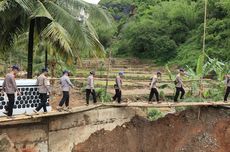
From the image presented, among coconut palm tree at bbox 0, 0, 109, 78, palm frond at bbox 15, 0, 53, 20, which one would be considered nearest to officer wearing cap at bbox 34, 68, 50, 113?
coconut palm tree at bbox 0, 0, 109, 78

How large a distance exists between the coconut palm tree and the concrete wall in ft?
7.44

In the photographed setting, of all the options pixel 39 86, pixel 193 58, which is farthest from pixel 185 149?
pixel 193 58

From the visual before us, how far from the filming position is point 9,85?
11539 millimetres

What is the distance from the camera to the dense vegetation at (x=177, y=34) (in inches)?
1350

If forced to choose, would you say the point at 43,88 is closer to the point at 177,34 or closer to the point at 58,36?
the point at 58,36

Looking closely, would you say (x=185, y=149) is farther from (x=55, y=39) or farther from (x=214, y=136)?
(x=55, y=39)

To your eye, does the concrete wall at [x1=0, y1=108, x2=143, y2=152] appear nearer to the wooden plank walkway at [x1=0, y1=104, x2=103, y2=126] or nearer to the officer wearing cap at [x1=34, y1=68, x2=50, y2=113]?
the wooden plank walkway at [x1=0, y1=104, x2=103, y2=126]

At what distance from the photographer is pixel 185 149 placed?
53.7 ft

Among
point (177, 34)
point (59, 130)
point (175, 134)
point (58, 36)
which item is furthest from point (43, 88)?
point (177, 34)

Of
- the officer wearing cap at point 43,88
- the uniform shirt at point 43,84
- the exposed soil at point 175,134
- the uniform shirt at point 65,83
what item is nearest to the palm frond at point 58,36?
the uniform shirt at point 65,83

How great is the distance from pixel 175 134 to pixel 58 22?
6.50m

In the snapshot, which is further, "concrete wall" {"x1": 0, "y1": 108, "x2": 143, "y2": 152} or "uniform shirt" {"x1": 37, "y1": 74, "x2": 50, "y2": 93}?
"concrete wall" {"x1": 0, "y1": 108, "x2": 143, "y2": 152}

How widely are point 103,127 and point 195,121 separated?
4.05 meters

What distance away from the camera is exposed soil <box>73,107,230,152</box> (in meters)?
15.8
